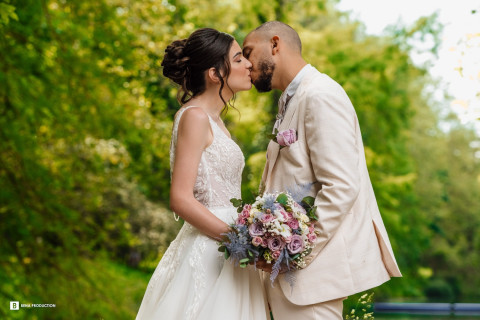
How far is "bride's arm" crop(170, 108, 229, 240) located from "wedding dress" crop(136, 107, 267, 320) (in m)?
0.13

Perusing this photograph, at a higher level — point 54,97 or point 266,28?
point 54,97

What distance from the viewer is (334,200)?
10.00 feet

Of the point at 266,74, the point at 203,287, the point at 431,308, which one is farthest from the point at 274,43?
the point at 431,308

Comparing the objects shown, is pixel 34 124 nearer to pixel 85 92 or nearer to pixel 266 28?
pixel 85 92

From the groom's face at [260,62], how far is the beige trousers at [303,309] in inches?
49.4

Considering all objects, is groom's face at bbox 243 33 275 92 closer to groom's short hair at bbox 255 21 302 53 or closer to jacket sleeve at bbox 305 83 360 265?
groom's short hair at bbox 255 21 302 53

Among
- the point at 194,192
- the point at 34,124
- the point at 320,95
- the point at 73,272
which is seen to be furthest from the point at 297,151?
the point at 73,272

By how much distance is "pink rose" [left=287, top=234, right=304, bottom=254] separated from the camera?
2.95m

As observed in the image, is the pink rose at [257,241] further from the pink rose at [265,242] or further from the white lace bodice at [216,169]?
the white lace bodice at [216,169]

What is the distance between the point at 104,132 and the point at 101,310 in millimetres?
2386

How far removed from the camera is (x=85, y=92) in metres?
7.95

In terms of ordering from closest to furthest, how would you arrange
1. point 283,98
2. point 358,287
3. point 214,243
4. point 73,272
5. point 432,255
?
point 358,287, point 214,243, point 283,98, point 73,272, point 432,255

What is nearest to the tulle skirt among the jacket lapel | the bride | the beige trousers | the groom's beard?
the bride

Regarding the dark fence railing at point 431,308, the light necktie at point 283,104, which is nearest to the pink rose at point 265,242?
the light necktie at point 283,104
